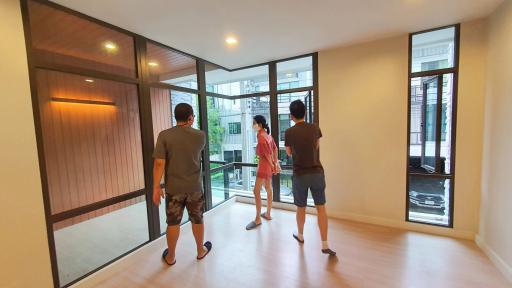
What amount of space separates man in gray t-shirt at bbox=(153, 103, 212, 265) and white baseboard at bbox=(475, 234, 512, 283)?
2.80m

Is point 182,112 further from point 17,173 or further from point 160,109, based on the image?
point 17,173

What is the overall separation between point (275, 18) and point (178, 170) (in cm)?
178

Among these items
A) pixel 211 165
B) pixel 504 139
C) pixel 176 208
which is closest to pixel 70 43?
pixel 176 208

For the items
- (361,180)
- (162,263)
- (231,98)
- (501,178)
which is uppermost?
(231,98)

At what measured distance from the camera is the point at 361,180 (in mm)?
3076

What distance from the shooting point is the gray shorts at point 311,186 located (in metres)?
2.29

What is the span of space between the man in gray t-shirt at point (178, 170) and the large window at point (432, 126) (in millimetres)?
2646

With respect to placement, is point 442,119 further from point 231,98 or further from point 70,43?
point 70,43

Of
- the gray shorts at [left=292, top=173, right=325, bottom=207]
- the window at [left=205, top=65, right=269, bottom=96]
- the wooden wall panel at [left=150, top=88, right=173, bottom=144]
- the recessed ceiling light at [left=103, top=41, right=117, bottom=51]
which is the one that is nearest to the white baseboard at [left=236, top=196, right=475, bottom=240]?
the gray shorts at [left=292, top=173, right=325, bottom=207]

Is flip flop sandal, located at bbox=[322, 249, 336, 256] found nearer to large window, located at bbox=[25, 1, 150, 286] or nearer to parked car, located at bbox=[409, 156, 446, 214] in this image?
parked car, located at bbox=[409, 156, 446, 214]

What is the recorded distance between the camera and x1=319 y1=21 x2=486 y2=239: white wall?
7.97 feet

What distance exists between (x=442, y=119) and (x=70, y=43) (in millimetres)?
4051

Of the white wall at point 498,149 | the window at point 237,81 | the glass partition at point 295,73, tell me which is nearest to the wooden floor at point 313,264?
the white wall at point 498,149

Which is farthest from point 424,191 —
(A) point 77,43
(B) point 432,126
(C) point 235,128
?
(A) point 77,43
